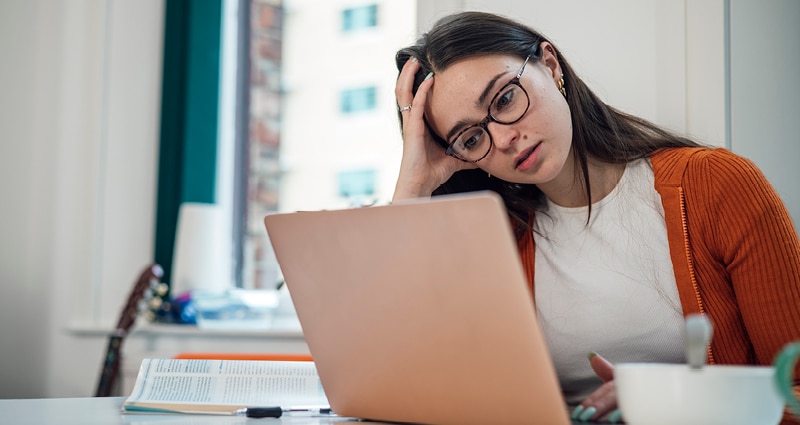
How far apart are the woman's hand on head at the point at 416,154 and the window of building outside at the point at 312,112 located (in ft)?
4.04

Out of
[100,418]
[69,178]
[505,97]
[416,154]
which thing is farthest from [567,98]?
[69,178]

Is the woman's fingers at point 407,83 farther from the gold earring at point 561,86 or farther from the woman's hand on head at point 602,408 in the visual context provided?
the woman's hand on head at point 602,408

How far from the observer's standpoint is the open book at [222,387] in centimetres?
109

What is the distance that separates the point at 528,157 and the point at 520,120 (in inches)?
2.4

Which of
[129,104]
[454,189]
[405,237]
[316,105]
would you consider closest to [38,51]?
[129,104]

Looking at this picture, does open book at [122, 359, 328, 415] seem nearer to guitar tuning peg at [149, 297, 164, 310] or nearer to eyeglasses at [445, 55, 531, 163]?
eyeglasses at [445, 55, 531, 163]

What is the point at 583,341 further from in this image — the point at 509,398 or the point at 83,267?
the point at 83,267

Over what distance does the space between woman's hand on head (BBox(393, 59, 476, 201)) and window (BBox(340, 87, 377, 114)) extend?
4.47 ft

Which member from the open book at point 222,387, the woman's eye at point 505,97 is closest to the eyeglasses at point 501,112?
the woman's eye at point 505,97

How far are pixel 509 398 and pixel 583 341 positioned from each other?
67 centimetres

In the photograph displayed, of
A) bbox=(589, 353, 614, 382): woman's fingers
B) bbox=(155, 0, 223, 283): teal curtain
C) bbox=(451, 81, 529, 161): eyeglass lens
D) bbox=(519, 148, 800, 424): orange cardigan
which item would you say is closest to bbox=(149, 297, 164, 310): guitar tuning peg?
bbox=(155, 0, 223, 283): teal curtain

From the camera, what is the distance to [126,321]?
8.88ft

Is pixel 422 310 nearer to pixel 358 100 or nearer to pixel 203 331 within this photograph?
pixel 203 331

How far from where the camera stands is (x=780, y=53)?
162 cm
